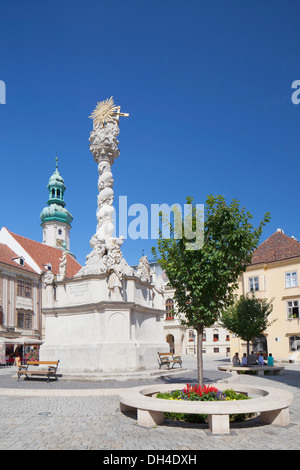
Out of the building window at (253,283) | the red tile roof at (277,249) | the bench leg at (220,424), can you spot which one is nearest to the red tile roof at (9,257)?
the building window at (253,283)

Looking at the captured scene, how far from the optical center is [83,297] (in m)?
19.3

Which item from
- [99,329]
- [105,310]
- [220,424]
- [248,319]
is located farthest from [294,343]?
[220,424]

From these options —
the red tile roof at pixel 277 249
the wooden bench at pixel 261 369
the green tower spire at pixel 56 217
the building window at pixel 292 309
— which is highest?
the green tower spire at pixel 56 217

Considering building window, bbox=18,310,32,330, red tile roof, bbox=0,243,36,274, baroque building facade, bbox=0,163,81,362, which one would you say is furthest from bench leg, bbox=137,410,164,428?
building window, bbox=18,310,32,330

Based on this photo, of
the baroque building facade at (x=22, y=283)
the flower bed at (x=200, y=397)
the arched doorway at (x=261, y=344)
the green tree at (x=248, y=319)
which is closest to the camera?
the flower bed at (x=200, y=397)

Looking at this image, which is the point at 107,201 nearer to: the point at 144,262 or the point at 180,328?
the point at 144,262

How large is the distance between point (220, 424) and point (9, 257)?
133ft

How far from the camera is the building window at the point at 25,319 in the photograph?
4278 centimetres

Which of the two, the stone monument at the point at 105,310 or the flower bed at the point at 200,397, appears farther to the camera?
the stone monument at the point at 105,310

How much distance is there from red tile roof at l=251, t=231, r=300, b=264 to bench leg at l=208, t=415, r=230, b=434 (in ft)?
102

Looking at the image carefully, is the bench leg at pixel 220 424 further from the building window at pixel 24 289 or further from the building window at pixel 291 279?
the building window at pixel 24 289

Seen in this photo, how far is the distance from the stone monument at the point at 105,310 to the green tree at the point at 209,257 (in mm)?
7260
